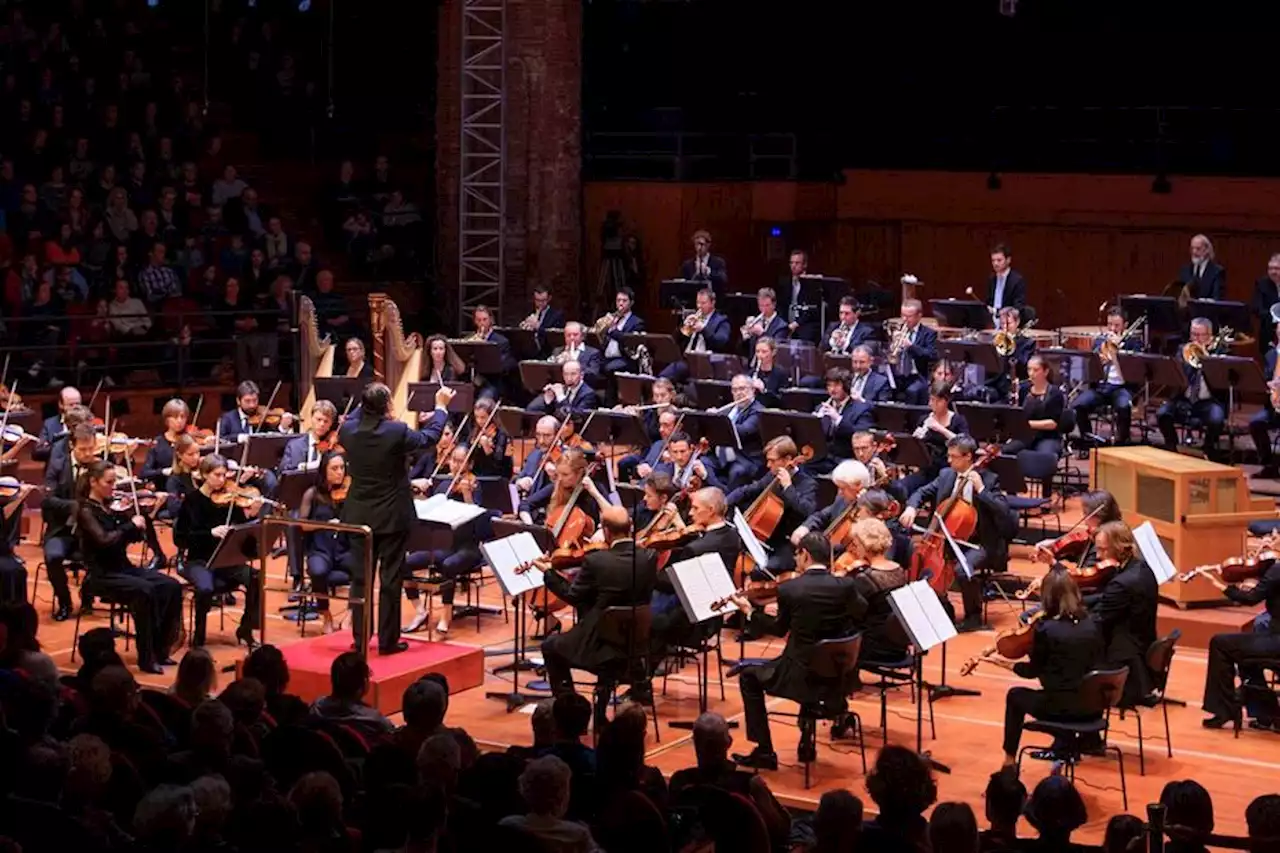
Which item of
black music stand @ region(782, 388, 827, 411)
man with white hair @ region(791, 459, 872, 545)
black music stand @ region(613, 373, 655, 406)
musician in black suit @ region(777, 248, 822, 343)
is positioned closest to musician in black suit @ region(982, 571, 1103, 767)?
man with white hair @ region(791, 459, 872, 545)

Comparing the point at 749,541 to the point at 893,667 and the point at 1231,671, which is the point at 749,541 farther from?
the point at 1231,671

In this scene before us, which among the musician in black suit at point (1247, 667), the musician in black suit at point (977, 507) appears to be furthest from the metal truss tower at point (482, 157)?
the musician in black suit at point (1247, 667)

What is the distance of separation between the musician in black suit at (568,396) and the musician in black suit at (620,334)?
4.59ft

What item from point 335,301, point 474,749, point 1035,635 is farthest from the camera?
point 335,301

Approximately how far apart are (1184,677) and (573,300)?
1062 cm

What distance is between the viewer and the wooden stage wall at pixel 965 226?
20.2m

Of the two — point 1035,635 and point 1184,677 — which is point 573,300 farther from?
point 1035,635

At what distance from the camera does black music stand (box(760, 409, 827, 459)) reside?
46.0ft

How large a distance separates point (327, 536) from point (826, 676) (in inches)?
160

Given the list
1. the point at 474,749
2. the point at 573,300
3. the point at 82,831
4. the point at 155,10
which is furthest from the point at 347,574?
the point at 155,10

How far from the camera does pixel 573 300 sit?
21.7 metres

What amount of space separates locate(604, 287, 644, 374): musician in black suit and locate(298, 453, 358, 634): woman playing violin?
17.9 feet

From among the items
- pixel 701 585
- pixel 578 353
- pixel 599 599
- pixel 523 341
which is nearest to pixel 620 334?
pixel 578 353

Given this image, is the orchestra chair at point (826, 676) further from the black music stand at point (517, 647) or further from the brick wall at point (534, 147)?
the brick wall at point (534, 147)
